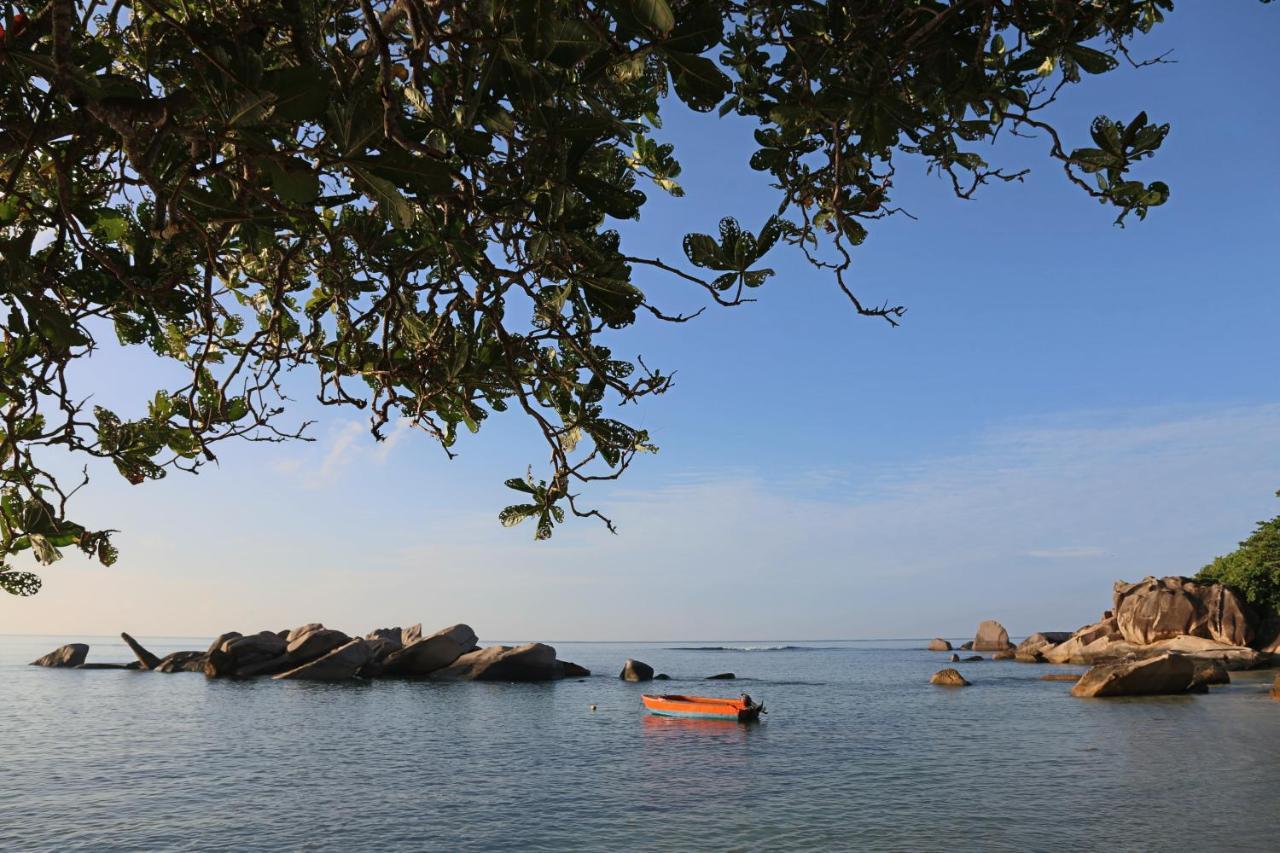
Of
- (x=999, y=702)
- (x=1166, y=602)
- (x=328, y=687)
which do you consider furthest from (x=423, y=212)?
(x=1166, y=602)

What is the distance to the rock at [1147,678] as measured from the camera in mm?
33438

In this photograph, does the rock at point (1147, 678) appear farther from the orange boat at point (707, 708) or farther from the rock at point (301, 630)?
the rock at point (301, 630)

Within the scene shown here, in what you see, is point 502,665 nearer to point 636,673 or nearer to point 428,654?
point 428,654

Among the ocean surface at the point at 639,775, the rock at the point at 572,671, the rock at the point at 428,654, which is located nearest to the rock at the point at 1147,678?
the ocean surface at the point at 639,775

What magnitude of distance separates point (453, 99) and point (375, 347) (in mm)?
1901

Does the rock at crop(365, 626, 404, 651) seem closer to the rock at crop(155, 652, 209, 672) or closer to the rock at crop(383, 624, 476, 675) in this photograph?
the rock at crop(383, 624, 476, 675)

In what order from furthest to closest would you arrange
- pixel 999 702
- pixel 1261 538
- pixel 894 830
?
pixel 1261 538, pixel 999 702, pixel 894 830

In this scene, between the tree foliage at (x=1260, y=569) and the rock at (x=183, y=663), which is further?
the rock at (x=183, y=663)

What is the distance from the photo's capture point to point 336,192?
3.61 metres

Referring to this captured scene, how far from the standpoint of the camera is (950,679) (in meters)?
47.2

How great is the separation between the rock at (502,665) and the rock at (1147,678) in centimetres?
2918

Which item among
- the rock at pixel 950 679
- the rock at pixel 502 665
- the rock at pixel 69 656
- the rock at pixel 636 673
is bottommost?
the rock at pixel 950 679

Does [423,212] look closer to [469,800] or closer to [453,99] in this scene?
[453,99]

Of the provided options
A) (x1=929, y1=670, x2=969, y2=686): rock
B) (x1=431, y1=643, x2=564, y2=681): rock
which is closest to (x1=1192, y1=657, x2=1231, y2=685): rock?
(x1=929, y1=670, x2=969, y2=686): rock
